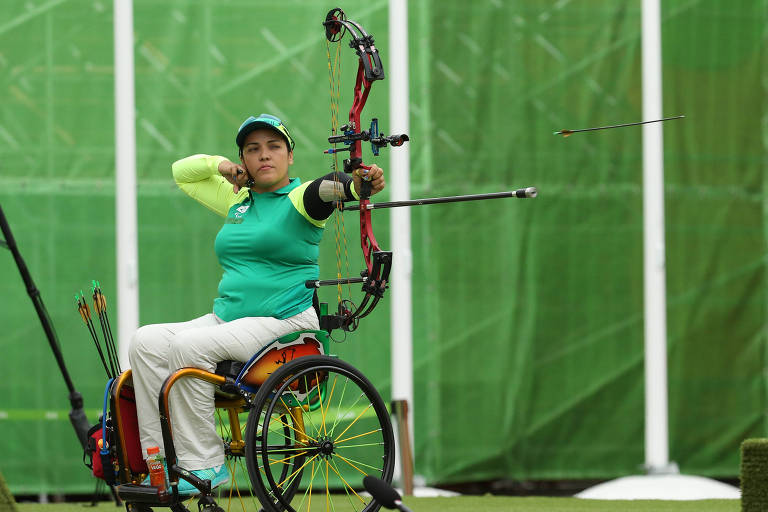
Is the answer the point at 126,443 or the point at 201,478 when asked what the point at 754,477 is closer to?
the point at 201,478

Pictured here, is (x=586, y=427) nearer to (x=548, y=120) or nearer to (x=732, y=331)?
(x=732, y=331)

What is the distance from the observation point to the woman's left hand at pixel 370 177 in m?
3.11

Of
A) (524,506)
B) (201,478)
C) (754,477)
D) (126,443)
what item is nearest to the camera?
(754,477)

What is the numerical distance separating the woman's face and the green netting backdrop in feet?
5.32

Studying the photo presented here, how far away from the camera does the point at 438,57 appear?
16.5ft

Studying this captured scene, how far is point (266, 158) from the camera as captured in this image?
3.35m

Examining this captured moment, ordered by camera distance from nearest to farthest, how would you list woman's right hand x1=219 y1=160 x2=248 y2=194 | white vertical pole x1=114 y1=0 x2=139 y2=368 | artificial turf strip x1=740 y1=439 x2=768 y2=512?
artificial turf strip x1=740 y1=439 x2=768 y2=512 < woman's right hand x1=219 y1=160 x2=248 y2=194 < white vertical pole x1=114 y1=0 x2=139 y2=368

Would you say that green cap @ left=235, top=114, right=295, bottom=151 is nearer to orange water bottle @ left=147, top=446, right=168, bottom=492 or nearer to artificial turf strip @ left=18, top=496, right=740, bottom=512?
orange water bottle @ left=147, top=446, right=168, bottom=492

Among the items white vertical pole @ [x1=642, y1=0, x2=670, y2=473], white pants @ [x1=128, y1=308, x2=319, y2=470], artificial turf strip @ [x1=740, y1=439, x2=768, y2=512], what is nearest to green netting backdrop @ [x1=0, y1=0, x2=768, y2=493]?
white vertical pole @ [x1=642, y1=0, x2=670, y2=473]

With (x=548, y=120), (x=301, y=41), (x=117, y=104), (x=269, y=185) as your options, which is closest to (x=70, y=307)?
(x=117, y=104)

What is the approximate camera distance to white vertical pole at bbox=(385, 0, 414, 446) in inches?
196

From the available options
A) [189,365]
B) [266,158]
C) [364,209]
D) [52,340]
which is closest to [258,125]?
[266,158]

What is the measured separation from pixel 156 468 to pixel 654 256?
275cm

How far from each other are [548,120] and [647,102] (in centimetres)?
44
